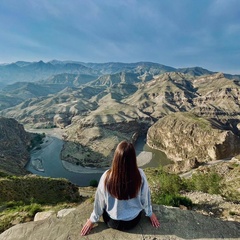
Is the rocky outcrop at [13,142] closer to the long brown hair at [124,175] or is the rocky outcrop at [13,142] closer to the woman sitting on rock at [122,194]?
the woman sitting on rock at [122,194]

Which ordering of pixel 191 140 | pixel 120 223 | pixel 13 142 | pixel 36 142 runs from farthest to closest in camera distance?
pixel 36 142, pixel 191 140, pixel 13 142, pixel 120 223

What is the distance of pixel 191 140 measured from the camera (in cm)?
11775

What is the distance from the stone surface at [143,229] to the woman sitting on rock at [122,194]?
248 mm

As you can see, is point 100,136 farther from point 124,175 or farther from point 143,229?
point 124,175

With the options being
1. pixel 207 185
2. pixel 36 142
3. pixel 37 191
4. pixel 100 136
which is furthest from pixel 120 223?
pixel 36 142

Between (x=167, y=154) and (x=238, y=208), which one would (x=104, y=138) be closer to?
(x=167, y=154)

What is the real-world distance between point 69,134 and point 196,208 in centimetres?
14564

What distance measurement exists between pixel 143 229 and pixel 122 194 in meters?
1.71

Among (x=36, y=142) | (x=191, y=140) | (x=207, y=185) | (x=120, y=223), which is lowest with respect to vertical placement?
(x=36, y=142)

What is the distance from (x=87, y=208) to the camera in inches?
355

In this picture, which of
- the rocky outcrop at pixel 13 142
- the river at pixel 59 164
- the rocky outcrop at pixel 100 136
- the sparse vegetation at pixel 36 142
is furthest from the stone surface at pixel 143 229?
the sparse vegetation at pixel 36 142

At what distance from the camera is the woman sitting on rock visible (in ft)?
21.6

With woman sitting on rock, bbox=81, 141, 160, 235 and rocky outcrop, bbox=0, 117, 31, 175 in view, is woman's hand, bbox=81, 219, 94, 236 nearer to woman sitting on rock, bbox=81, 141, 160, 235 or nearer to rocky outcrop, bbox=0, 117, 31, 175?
woman sitting on rock, bbox=81, 141, 160, 235

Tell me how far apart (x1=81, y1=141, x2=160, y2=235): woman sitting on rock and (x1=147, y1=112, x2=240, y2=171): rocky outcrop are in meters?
80.2
